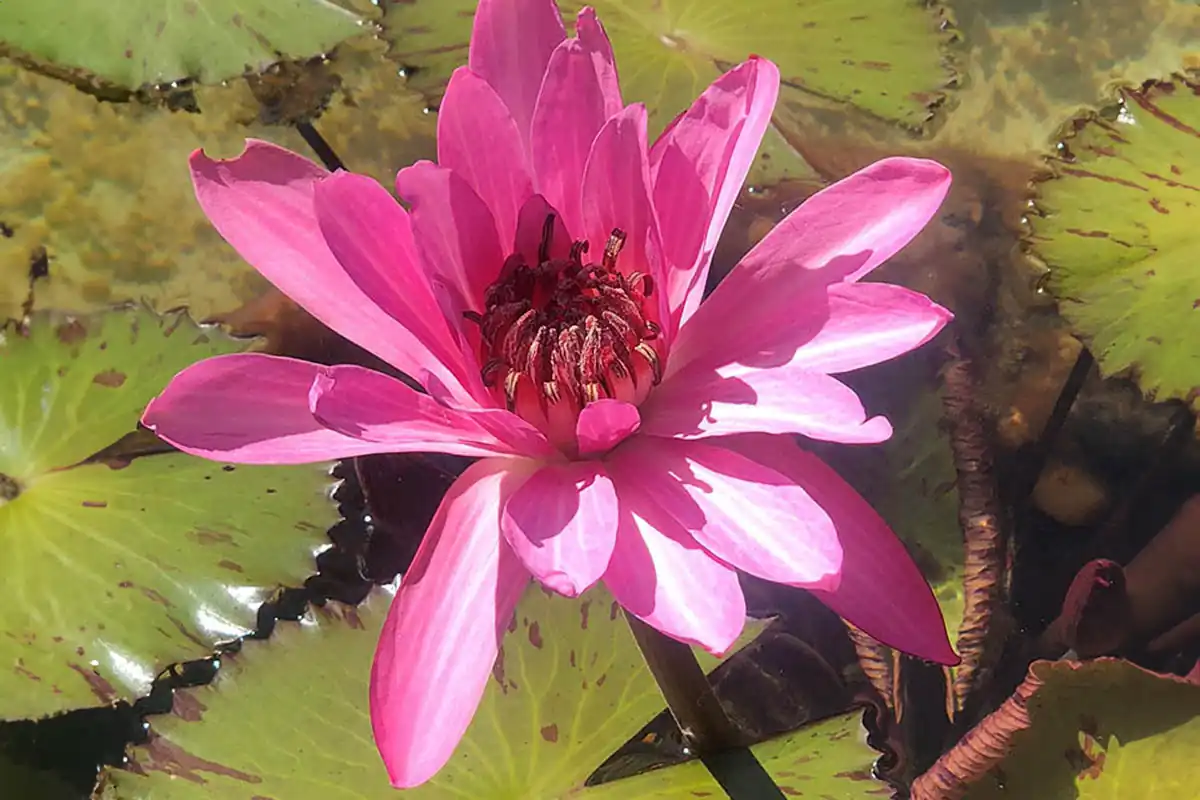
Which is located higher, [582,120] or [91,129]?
[582,120]

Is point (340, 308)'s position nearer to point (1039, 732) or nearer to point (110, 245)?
point (1039, 732)

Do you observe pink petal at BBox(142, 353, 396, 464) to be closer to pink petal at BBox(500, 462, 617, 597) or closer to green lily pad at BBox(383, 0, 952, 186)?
pink petal at BBox(500, 462, 617, 597)

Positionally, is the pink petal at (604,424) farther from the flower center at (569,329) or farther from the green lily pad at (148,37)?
the green lily pad at (148,37)

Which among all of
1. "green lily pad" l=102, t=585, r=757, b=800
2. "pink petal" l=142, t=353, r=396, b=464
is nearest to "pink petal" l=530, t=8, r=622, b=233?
"pink petal" l=142, t=353, r=396, b=464

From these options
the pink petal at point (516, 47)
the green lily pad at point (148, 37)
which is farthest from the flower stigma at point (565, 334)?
the green lily pad at point (148, 37)

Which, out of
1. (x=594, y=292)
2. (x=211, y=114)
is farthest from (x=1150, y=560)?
(x=211, y=114)

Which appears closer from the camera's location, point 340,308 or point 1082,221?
point 340,308

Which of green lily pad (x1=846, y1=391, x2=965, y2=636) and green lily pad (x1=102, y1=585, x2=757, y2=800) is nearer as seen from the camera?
green lily pad (x1=102, y1=585, x2=757, y2=800)
